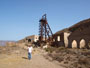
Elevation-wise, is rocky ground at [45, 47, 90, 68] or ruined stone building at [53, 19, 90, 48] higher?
ruined stone building at [53, 19, 90, 48]

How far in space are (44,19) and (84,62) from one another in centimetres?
2622

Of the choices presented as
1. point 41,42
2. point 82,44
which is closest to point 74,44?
point 82,44

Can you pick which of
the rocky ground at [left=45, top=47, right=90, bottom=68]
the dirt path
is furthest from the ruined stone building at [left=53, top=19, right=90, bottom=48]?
the dirt path

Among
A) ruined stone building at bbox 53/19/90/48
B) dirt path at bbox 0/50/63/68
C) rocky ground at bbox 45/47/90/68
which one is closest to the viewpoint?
dirt path at bbox 0/50/63/68

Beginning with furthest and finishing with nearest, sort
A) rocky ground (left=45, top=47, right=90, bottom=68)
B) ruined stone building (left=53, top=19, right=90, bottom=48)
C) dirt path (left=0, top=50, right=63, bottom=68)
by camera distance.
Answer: ruined stone building (left=53, top=19, right=90, bottom=48) → rocky ground (left=45, top=47, right=90, bottom=68) → dirt path (left=0, top=50, right=63, bottom=68)

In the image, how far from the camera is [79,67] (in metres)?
8.38

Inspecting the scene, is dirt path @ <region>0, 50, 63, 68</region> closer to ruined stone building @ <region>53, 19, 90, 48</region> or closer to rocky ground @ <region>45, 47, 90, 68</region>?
rocky ground @ <region>45, 47, 90, 68</region>

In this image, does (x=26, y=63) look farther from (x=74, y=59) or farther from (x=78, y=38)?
(x=78, y=38)

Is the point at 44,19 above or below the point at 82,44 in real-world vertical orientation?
above

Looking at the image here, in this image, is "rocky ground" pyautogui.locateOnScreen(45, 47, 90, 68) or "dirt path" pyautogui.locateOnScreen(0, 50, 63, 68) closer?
"dirt path" pyautogui.locateOnScreen(0, 50, 63, 68)

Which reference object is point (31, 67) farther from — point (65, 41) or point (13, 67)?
point (65, 41)

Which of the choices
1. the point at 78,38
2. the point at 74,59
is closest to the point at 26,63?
the point at 74,59

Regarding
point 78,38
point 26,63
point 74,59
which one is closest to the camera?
point 26,63

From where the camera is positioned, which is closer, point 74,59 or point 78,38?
point 74,59
